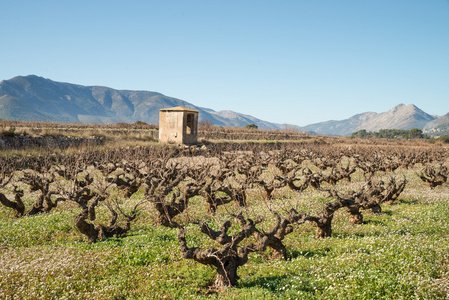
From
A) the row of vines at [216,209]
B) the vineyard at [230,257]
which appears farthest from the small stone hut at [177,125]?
the vineyard at [230,257]

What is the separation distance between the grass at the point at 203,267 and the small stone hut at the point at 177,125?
124 feet

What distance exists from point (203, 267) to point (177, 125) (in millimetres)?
43197

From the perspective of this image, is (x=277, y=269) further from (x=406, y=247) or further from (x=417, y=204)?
(x=417, y=204)

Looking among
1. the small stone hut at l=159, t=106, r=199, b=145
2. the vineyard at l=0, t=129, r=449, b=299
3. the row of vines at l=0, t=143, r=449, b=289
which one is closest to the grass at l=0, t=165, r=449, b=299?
the vineyard at l=0, t=129, r=449, b=299

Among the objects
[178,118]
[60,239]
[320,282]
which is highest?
[178,118]

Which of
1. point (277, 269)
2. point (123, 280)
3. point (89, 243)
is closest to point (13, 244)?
point (89, 243)

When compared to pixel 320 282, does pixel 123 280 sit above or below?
below

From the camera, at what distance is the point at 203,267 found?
1073cm

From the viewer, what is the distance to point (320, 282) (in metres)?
8.76

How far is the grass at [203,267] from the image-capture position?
8.23 m

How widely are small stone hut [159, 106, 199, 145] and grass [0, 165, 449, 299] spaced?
37872 mm

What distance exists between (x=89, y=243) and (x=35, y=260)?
2.57m

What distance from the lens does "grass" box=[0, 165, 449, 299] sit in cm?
823

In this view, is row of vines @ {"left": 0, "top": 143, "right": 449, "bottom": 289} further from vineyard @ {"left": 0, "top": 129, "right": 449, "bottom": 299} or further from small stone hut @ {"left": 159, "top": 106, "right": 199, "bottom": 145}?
small stone hut @ {"left": 159, "top": 106, "right": 199, "bottom": 145}
